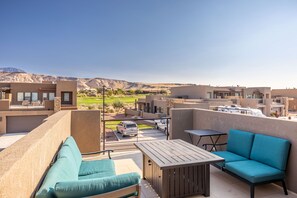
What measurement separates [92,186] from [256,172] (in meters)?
2.66

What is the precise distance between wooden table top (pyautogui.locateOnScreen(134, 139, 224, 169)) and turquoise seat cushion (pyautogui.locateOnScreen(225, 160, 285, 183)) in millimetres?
559

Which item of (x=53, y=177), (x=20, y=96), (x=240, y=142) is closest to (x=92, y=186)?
(x=53, y=177)

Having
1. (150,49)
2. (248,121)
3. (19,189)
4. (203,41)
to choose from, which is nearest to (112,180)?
(19,189)

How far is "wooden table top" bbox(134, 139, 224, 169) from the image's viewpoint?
111 inches

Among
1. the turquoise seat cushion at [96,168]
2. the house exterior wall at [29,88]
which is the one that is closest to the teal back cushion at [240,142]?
the turquoise seat cushion at [96,168]

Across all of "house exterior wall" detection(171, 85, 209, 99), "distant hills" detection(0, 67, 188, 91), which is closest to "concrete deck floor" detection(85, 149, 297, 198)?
"house exterior wall" detection(171, 85, 209, 99)

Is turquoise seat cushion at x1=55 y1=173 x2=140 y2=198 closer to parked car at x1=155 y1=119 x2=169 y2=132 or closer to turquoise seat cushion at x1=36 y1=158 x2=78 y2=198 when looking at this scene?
turquoise seat cushion at x1=36 y1=158 x2=78 y2=198

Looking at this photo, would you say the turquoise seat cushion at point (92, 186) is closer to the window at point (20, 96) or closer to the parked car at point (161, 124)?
the parked car at point (161, 124)

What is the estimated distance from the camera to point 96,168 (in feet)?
10.5

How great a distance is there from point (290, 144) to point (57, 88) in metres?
23.3

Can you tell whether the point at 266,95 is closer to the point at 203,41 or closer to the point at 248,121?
the point at 203,41

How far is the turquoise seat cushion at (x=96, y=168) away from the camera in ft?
9.95

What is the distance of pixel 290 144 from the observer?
3.25 meters

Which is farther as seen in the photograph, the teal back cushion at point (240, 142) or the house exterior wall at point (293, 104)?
the house exterior wall at point (293, 104)
